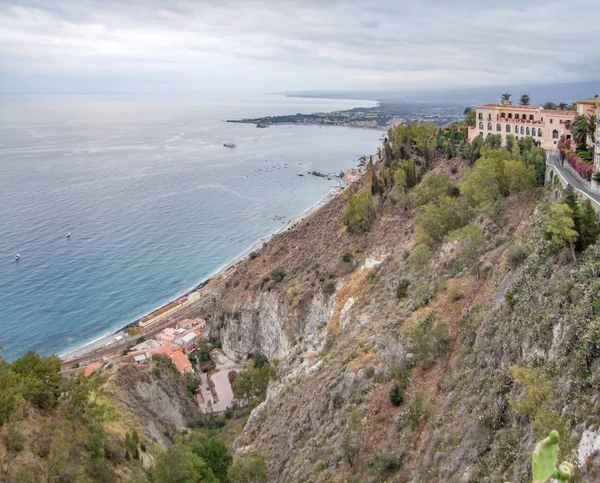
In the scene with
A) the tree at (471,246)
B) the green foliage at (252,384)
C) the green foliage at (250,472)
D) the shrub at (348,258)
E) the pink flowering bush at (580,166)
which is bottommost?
the green foliage at (252,384)

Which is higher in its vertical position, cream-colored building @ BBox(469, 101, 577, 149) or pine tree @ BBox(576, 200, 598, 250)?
cream-colored building @ BBox(469, 101, 577, 149)

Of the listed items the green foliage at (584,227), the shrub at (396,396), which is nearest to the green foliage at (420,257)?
the shrub at (396,396)

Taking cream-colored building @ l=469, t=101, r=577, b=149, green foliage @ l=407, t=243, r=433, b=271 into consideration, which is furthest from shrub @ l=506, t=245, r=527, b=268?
cream-colored building @ l=469, t=101, r=577, b=149

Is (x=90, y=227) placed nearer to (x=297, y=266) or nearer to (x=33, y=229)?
(x=33, y=229)

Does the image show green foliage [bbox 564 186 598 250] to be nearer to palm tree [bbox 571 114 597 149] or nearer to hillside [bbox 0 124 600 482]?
hillside [bbox 0 124 600 482]

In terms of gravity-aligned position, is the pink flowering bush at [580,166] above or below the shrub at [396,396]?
above

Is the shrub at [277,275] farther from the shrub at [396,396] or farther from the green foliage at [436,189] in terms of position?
the shrub at [396,396]
